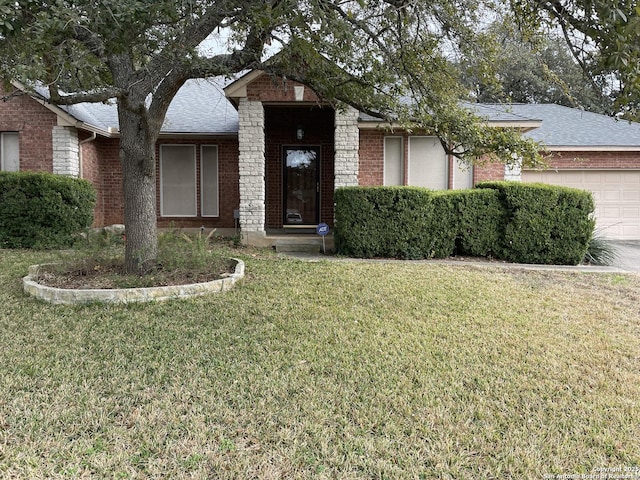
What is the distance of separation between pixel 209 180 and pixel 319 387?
390 inches

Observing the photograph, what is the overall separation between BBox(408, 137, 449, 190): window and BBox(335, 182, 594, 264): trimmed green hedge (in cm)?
194

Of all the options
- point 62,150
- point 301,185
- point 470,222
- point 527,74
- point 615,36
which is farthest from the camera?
point 527,74

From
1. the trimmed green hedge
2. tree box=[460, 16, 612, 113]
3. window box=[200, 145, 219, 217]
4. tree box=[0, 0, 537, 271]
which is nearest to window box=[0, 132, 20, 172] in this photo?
window box=[200, 145, 219, 217]

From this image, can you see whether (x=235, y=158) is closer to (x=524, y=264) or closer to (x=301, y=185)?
(x=301, y=185)

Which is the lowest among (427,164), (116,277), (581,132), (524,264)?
(524,264)

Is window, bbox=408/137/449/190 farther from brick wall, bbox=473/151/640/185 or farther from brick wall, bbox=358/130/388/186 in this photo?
brick wall, bbox=473/151/640/185

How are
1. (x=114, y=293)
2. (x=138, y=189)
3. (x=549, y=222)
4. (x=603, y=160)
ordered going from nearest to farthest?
(x=114, y=293) < (x=138, y=189) < (x=549, y=222) < (x=603, y=160)

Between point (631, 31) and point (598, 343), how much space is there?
9.90 ft

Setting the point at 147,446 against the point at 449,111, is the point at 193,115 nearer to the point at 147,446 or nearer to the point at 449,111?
the point at 449,111

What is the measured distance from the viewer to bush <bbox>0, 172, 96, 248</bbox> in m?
8.90

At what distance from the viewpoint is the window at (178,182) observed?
12078 millimetres

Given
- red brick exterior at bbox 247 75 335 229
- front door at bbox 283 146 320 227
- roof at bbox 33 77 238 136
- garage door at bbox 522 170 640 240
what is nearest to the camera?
roof at bbox 33 77 238 136

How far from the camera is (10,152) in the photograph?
1054cm

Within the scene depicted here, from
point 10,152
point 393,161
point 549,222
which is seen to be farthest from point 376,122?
point 10,152
